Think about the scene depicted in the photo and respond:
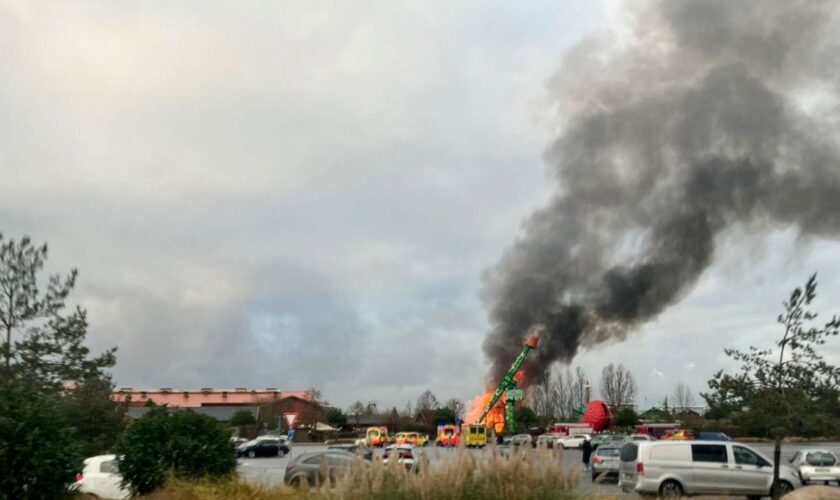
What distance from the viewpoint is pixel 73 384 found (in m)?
28.0

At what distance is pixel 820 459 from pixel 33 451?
85.6 ft

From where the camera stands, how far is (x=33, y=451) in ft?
45.6

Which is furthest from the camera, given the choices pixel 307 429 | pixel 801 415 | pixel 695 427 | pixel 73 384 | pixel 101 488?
pixel 307 429

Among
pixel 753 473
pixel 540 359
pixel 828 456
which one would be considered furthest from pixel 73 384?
pixel 540 359

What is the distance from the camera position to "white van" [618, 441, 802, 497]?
782 inches

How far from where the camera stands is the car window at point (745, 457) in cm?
2011

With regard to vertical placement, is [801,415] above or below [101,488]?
above

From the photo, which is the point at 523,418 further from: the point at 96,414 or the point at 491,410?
the point at 96,414

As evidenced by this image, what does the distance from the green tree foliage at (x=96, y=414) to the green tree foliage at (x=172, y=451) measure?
1137 centimetres

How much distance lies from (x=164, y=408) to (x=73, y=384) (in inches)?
512

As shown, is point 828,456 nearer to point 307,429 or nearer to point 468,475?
point 468,475

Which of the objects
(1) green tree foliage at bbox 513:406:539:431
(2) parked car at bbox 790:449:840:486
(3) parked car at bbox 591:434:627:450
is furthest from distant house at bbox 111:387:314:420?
(2) parked car at bbox 790:449:840:486

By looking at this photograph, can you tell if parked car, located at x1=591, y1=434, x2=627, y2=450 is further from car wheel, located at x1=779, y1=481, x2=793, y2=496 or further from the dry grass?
the dry grass

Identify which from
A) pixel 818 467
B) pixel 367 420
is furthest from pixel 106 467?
pixel 367 420
